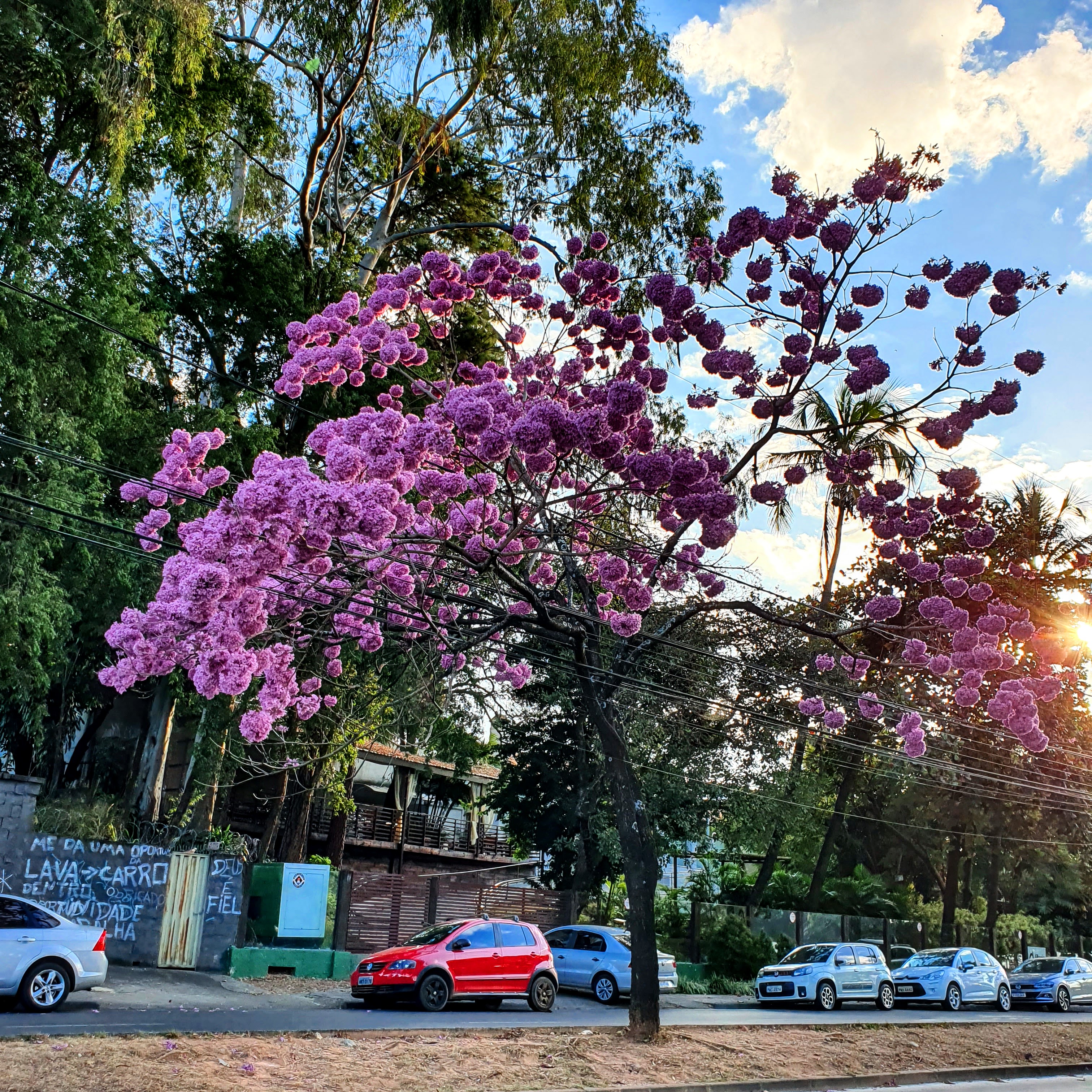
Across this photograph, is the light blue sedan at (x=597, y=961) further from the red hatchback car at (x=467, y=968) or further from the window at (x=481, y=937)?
the window at (x=481, y=937)

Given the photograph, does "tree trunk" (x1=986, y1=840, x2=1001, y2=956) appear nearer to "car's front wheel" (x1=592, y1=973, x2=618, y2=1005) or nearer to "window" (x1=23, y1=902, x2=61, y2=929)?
"car's front wheel" (x1=592, y1=973, x2=618, y2=1005)

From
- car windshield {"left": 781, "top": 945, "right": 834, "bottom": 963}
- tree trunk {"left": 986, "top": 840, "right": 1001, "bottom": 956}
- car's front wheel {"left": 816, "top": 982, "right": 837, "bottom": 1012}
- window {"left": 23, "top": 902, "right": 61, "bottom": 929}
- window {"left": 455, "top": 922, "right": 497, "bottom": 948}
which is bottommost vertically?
car's front wheel {"left": 816, "top": 982, "right": 837, "bottom": 1012}

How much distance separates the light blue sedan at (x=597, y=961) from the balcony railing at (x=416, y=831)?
12.4 metres

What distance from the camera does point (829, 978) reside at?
798 inches

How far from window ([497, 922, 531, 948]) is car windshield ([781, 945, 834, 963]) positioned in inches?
284

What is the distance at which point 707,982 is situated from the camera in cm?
2409

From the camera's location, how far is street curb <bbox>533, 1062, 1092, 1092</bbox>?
979 cm

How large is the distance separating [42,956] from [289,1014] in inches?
125

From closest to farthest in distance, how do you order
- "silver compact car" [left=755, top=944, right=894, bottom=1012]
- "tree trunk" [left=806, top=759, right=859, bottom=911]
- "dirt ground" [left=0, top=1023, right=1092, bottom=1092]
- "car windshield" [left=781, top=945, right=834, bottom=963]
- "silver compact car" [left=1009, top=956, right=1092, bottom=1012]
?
1. "dirt ground" [left=0, top=1023, right=1092, bottom=1092]
2. "silver compact car" [left=755, top=944, right=894, bottom=1012]
3. "car windshield" [left=781, top=945, right=834, bottom=963]
4. "silver compact car" [left=1009, top=956, right=1092, bottom=1012]
5. "tree trunk" [left=806, top=759, right=859, bottom=911]

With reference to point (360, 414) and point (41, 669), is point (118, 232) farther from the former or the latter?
point (360, 414)

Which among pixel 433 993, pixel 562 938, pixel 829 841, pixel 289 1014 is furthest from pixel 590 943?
pixel 829 841

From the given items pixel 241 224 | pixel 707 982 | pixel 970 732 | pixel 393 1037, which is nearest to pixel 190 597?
pixel 393 1037

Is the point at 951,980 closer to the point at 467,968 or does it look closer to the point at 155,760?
the point at 467,968

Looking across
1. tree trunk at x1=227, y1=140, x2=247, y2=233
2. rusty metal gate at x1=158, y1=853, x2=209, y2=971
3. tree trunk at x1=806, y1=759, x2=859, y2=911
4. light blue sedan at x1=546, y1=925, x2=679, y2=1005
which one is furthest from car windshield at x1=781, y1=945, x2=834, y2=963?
tree trunk at x1=227, y1=140, x2=247, y2=233
